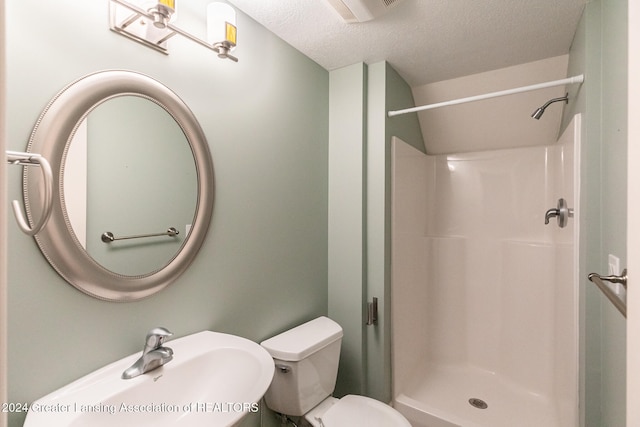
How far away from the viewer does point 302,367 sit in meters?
1.38

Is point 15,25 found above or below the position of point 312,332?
above

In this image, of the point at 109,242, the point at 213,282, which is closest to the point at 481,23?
the point at 213,282

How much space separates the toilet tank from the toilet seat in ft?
0.28

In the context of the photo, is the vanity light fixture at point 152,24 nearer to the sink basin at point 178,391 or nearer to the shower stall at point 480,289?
the sink basin at point 178,391

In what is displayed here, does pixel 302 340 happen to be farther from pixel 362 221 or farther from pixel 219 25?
pixel 219 25

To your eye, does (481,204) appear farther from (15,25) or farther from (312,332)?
(15,25)

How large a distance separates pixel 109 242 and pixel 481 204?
247 centimetres

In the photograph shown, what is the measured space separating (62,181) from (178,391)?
2.42ft

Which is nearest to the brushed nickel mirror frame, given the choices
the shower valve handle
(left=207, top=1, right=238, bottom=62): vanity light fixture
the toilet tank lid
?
(left=207, top=1, right=238, bottom=62): vanity light fixture

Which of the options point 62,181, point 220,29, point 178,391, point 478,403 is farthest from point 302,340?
point 478,403

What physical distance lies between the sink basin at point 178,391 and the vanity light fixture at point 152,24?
3.41 feet

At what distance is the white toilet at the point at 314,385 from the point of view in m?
1.37

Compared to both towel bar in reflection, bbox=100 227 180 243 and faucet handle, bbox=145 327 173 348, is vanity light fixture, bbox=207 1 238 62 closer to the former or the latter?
towel bar in reflection, bbox=100 227 180 243

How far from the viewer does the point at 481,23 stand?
4.71 feet
